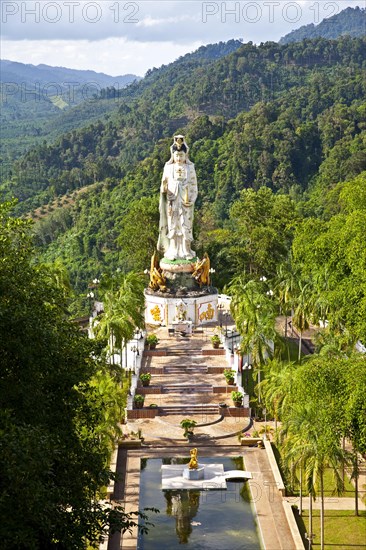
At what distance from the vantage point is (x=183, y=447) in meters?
28.5

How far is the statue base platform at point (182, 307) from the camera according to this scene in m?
41.2

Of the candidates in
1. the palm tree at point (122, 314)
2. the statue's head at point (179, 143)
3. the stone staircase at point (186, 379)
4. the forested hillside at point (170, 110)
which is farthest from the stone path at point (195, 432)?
the forested hillside at point (170, 110)

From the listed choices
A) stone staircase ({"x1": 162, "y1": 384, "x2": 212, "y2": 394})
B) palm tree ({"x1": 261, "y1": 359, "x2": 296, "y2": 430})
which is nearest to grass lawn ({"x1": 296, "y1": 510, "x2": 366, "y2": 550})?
palm tree ({"x1": 261, "y1": 359, "x2": 296, "y2": 430})

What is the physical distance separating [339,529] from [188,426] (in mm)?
8148

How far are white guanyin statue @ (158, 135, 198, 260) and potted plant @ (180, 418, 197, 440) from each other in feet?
47.6

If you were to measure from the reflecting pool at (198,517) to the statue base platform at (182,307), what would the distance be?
15.0m

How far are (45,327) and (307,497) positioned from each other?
39.0ft

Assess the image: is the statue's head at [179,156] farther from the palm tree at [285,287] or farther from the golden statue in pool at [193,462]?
the golden statue in pool at [193,462]

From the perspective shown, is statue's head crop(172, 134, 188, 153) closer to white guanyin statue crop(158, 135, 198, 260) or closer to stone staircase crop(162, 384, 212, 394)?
white guanyin statue crop(158, 135, 198, 260)

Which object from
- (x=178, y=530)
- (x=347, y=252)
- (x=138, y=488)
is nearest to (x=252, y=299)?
(x=347, y=252)

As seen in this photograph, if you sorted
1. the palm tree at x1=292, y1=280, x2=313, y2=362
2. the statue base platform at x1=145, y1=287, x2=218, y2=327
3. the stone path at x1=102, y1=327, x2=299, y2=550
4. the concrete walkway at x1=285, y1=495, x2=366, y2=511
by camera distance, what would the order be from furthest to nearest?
1. the statue base platform at x1=145, y1=287, x2=218, y2=327
2. the palm tree at x1=292, y1=280, x2=313, y2=362
3. the concrete walkway at x1=285, y1=495, x2=366, y2=511
4. the stone path at x1=102, y1=327, x2=299, y2=550

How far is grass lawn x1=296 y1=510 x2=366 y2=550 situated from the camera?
21.5 metres

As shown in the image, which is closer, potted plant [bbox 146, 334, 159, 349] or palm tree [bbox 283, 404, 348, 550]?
palm tree [bbox 283, 404, 348, 550]

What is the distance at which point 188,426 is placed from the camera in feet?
95.7
